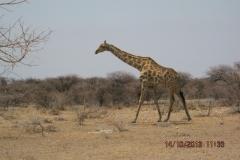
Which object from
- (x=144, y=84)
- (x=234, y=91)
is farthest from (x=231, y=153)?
(x=234, y=91)

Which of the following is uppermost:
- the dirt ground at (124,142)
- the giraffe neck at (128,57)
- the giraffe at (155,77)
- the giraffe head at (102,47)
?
the giraffe head at (102,47)

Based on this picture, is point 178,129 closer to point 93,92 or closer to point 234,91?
point 234,91

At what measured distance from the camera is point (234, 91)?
59.2ft

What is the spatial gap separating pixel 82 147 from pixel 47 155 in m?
1.03

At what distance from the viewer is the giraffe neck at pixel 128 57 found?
1480 centimetres

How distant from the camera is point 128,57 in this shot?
15.0 metres
